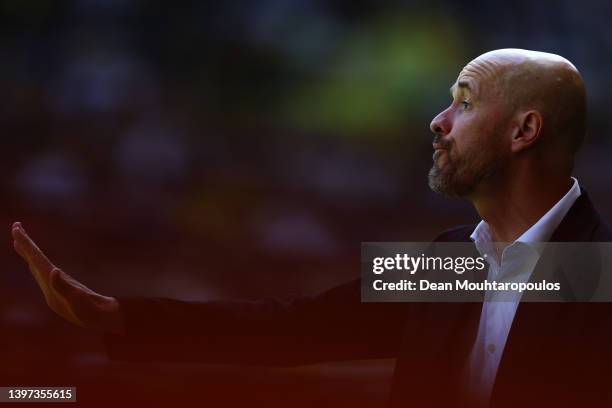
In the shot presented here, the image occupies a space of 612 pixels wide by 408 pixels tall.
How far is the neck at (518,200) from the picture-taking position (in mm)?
1437

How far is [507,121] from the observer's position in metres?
1.45

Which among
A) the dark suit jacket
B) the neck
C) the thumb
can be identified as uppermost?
the neck

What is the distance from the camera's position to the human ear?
1.42m

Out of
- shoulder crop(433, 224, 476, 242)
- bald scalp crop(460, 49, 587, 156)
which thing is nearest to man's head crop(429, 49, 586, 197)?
bald scalp crop(460, 49, 587, 156)

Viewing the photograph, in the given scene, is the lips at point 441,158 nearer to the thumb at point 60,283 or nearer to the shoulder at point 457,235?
the shoulder at point 457,235

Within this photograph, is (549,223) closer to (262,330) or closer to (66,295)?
(262,330)

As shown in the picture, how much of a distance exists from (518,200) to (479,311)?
221 mm

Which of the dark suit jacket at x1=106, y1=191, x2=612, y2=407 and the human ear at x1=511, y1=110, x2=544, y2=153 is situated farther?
the human ear at x1=511, y1=110, x2=544, y2=153

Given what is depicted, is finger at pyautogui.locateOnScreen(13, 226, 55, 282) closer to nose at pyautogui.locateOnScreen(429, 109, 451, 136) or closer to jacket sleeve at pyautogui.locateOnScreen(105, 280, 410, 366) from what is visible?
jacket sleeve at pyautogui.locateOnScreen(105, 280, 410, 366)

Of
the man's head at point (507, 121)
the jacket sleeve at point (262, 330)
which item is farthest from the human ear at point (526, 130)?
the jacket sleeve at point (262, 330)

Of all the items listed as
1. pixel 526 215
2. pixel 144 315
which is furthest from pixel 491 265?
pixel 144 315

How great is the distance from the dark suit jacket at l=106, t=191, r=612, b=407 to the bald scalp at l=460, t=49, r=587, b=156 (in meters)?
0.13

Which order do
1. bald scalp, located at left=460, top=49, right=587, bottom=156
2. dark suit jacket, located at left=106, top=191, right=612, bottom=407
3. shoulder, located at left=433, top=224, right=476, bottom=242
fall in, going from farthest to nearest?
shoulder, located at left=433, top=224, right=476, bottom=242 < bald scalp, located at left=460, top=49, right=587, bottom=156 < dark suit jacket, located at left=106, top=191, right=612, bottom=407

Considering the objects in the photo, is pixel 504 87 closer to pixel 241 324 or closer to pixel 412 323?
pixel 412 323
